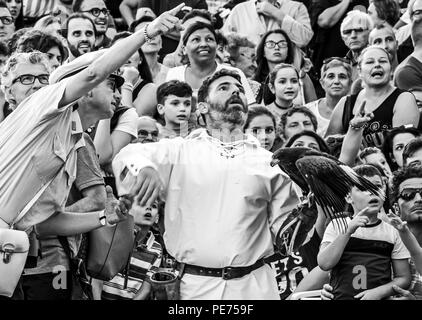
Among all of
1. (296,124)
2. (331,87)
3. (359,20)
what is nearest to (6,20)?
(331,87)

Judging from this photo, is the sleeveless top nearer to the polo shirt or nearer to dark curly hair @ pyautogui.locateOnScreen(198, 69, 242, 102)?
dark curly hair @ pyautogui.locateOnScreen(198, 69, 242, 102)

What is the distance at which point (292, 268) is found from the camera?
28.9 ft

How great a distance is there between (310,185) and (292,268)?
1606 millimetres

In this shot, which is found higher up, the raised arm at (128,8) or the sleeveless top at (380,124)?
the raised arm at (128,8)

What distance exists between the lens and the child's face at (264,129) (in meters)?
9.95

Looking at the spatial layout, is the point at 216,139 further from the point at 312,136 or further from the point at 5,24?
the point at 5,24

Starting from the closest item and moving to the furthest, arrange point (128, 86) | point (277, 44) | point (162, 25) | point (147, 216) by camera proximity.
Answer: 1. point (162, 25)
2. point (147, 216)
3. point (128, 86)
4. point (277, 44)

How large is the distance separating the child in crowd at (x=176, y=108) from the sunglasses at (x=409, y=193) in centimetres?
219

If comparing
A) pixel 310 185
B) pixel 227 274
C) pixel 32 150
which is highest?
pixel 32 150

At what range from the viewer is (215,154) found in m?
7.65

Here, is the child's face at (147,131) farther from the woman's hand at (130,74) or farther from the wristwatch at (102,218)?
the wristwatch at (102,218)

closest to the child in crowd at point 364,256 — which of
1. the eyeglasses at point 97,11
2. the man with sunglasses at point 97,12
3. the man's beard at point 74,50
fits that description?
the man's beard at point 74,50
